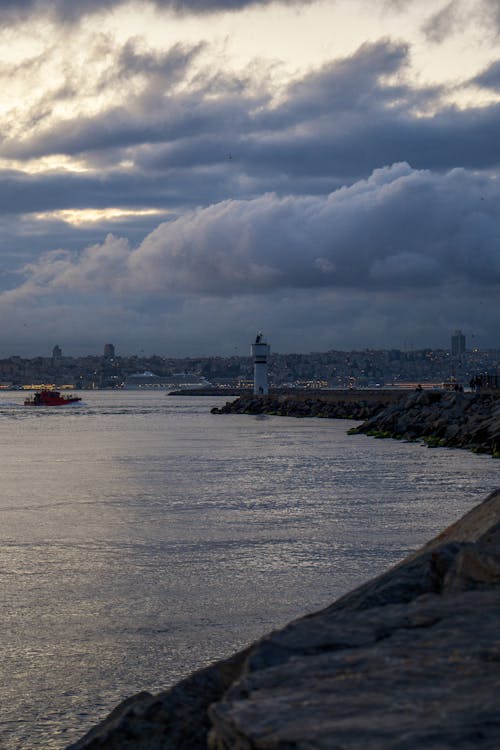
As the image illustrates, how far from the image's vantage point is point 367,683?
3174 mm

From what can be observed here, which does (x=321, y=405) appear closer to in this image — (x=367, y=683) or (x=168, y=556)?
(x=168, y=556)

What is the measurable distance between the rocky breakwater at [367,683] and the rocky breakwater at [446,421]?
25.8 metres

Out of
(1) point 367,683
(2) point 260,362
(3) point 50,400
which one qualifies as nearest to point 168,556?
(1) point 367,683

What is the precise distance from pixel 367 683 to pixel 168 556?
8992mm

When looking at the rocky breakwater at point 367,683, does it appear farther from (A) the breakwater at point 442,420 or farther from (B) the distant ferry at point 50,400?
(B) the distant ferry at point 50,400

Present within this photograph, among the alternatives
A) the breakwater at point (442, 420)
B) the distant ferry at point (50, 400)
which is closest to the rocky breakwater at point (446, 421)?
the breakwater at point (442, 420)

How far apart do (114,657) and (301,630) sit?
12.8 feet

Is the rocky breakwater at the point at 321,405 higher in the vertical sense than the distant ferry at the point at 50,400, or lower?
higher

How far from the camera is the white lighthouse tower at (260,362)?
92.9 m

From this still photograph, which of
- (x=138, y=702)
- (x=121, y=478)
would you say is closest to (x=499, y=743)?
(x=138, y=702)

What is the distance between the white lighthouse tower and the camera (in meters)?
92.9

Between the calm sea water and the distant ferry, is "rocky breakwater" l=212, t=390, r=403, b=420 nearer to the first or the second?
the distant ferry

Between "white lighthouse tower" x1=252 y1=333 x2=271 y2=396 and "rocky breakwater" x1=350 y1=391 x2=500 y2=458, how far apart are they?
4492cm

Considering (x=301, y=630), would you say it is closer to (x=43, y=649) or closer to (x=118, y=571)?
(x=43, y=649)
